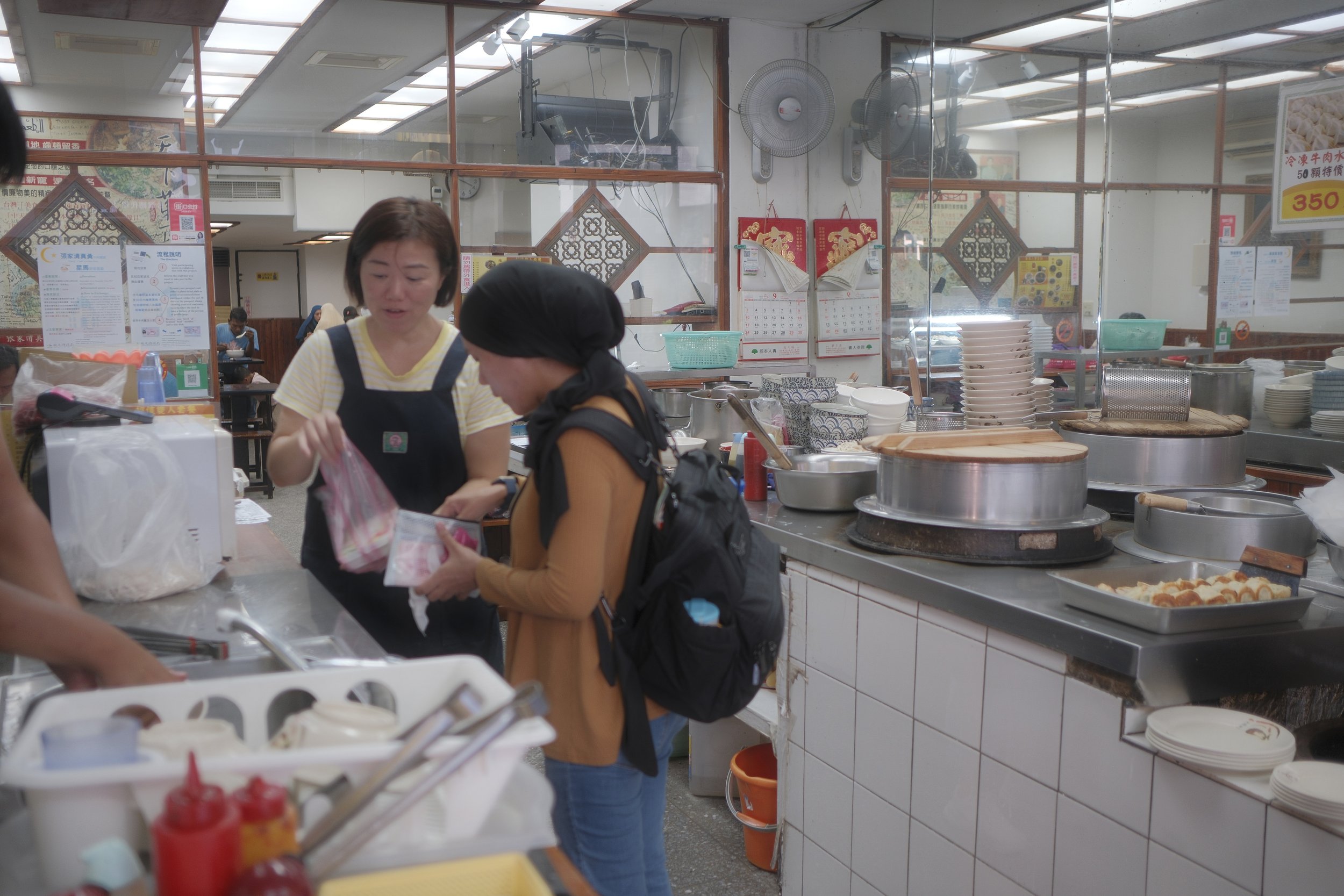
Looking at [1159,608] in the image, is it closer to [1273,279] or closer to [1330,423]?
[1330,423]

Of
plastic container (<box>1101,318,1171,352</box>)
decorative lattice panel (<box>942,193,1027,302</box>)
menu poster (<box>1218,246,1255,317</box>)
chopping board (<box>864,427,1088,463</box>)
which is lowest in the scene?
chopping board (<box>864,427,1088,463</box>)

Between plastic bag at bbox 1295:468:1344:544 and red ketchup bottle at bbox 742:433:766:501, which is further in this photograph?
red ketchup bottle at bbox 742:433:766:501

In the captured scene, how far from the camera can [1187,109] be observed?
173 inches

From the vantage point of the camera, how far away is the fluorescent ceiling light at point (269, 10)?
5285mm

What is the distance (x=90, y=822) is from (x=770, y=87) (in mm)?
5794

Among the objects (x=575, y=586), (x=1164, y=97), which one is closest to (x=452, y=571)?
(x=575, y=586)

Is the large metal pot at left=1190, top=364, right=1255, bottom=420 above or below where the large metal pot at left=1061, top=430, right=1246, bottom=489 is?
above

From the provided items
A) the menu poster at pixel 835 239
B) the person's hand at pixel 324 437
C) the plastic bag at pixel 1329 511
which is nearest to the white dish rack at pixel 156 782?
the person's hand at pixel 324 437

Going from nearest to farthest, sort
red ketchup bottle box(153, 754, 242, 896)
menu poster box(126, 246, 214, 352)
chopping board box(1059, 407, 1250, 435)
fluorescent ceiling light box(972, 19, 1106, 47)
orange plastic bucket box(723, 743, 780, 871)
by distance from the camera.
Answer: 1. red ketchup bottle box(153, 754, 242, 896)
2. chopping board box(1059, 407, 1250, 435)
3. orange plastic bucket box(723, 743, 780, 871)
4. menu poster box(126, 246, 214, 352)
5. fluorescent ceiling light box(972, 19, 1106, 47)

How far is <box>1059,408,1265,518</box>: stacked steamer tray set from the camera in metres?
2.63

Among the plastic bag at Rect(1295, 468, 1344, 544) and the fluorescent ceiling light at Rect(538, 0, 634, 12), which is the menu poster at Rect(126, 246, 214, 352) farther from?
the plastic bag at Rect(1295, 468, 1344, 544)

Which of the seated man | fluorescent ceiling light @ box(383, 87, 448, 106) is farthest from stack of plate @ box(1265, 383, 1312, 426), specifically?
the seated man

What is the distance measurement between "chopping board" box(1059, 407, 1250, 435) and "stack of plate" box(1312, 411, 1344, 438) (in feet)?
3.94

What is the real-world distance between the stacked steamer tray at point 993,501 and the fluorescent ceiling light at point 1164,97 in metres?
2.69
